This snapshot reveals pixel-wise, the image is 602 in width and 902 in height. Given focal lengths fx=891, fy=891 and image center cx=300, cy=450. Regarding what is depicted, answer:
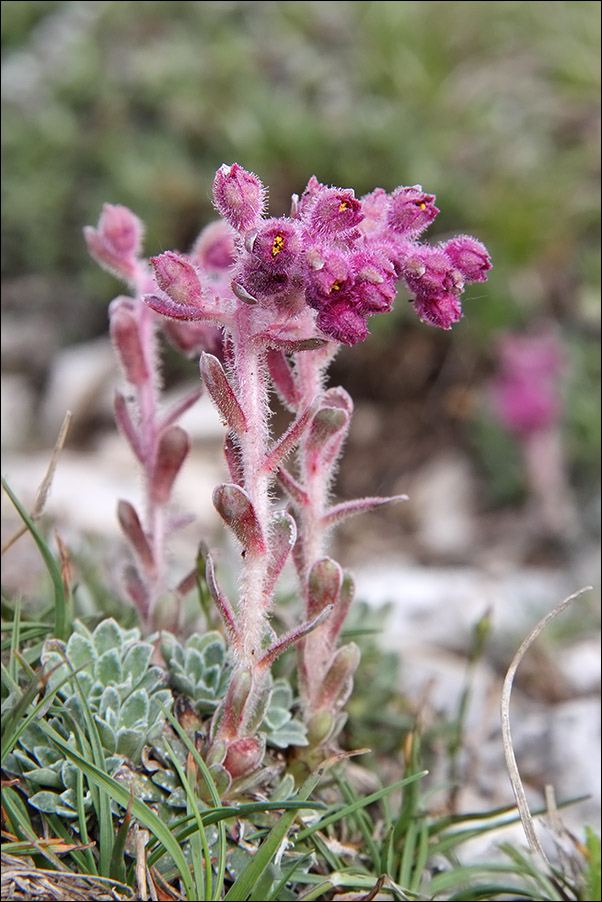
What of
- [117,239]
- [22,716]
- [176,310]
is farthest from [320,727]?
[117,239]

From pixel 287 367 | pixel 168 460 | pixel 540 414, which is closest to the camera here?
pixel 287 367

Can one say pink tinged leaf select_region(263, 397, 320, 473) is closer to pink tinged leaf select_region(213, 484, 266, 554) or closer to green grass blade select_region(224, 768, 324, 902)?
pink tinged leaf select_region(213, 484, 266, 554)

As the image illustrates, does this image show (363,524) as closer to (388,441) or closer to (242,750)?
(388,441)

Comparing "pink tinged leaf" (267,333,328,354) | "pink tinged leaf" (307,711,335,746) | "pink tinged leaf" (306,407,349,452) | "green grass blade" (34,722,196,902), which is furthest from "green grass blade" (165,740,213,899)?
"pink tinged leaf" (267,333,328,354)

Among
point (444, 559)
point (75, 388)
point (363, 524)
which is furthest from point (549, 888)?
point (75, 388)

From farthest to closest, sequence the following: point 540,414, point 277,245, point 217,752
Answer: point 540,414
point 217,752
point 277,245

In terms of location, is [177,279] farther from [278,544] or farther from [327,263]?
[278,544]
